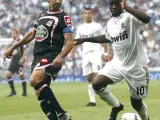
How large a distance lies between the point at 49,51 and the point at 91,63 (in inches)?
283

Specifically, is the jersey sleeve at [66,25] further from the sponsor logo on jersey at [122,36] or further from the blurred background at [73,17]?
the blurred background at [73,17]

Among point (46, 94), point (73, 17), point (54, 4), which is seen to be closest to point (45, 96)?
point (46, 94)

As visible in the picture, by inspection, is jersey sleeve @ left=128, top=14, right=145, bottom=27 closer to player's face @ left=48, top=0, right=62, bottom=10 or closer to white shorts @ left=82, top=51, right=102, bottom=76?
player's face @ left=48, top=0, right=62, bottom=10

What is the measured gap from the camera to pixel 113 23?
35.6 feet

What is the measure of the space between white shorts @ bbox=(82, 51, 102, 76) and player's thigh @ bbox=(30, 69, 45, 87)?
7.05 metres

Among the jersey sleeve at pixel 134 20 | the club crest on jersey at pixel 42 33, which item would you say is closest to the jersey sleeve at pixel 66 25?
the club crest on jersey at pixel 42 33

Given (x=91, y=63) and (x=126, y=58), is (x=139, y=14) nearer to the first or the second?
(x=126, y=58)

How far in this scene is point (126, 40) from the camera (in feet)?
35.2

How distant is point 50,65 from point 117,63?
4.67ft

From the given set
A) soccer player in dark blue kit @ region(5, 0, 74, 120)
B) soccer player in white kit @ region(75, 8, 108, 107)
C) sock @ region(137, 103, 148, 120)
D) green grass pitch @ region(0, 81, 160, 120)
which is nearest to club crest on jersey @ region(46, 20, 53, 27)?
soccer player in dark blue kit @ region(5, 0, 74, 120)

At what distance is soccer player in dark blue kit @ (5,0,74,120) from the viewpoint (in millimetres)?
10164

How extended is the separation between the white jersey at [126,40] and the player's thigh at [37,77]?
1.55 meters

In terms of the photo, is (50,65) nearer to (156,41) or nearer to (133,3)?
(156,41)

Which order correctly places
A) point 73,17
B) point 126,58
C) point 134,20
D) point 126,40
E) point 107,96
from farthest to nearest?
point 73,17 < point 107,96 < point 126,58 < point 126,40 < point 134,20
